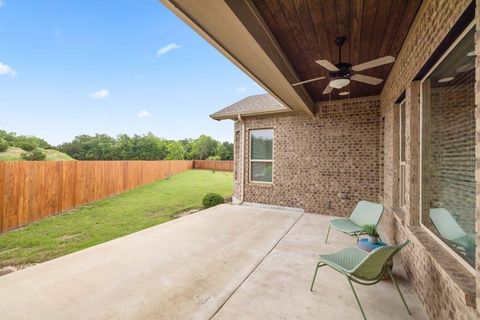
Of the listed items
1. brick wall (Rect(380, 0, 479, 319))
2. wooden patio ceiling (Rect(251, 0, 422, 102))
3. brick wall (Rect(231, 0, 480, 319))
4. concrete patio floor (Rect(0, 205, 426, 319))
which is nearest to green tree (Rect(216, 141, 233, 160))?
brick wall (Rect(231, 0, 480, 319))

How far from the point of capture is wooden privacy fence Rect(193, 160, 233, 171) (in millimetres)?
23859

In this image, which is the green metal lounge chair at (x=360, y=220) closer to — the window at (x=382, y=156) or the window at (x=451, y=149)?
the window at (x=451, y=149)

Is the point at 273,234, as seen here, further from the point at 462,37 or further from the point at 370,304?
the point at 462,37

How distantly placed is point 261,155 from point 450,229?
521cm

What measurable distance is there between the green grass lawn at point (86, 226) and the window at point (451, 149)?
555 cm

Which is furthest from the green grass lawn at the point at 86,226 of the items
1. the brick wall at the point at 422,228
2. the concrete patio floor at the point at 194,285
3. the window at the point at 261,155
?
the brick wall at the point at 422,228

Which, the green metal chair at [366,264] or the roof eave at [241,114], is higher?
the roof eave at [241,114]

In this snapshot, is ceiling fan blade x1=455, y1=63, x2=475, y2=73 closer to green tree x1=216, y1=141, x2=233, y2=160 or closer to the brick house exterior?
the brick house exterior

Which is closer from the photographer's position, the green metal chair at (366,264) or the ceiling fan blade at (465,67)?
the ceiling fan blade at (465,67)

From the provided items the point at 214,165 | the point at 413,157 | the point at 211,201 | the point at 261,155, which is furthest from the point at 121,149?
the point at 413,157

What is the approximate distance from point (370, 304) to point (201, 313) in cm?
174

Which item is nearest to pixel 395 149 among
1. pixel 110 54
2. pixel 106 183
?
pixel 106 183

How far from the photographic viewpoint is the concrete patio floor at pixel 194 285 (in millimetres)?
2092

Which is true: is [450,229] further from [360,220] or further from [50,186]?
[50,186]
